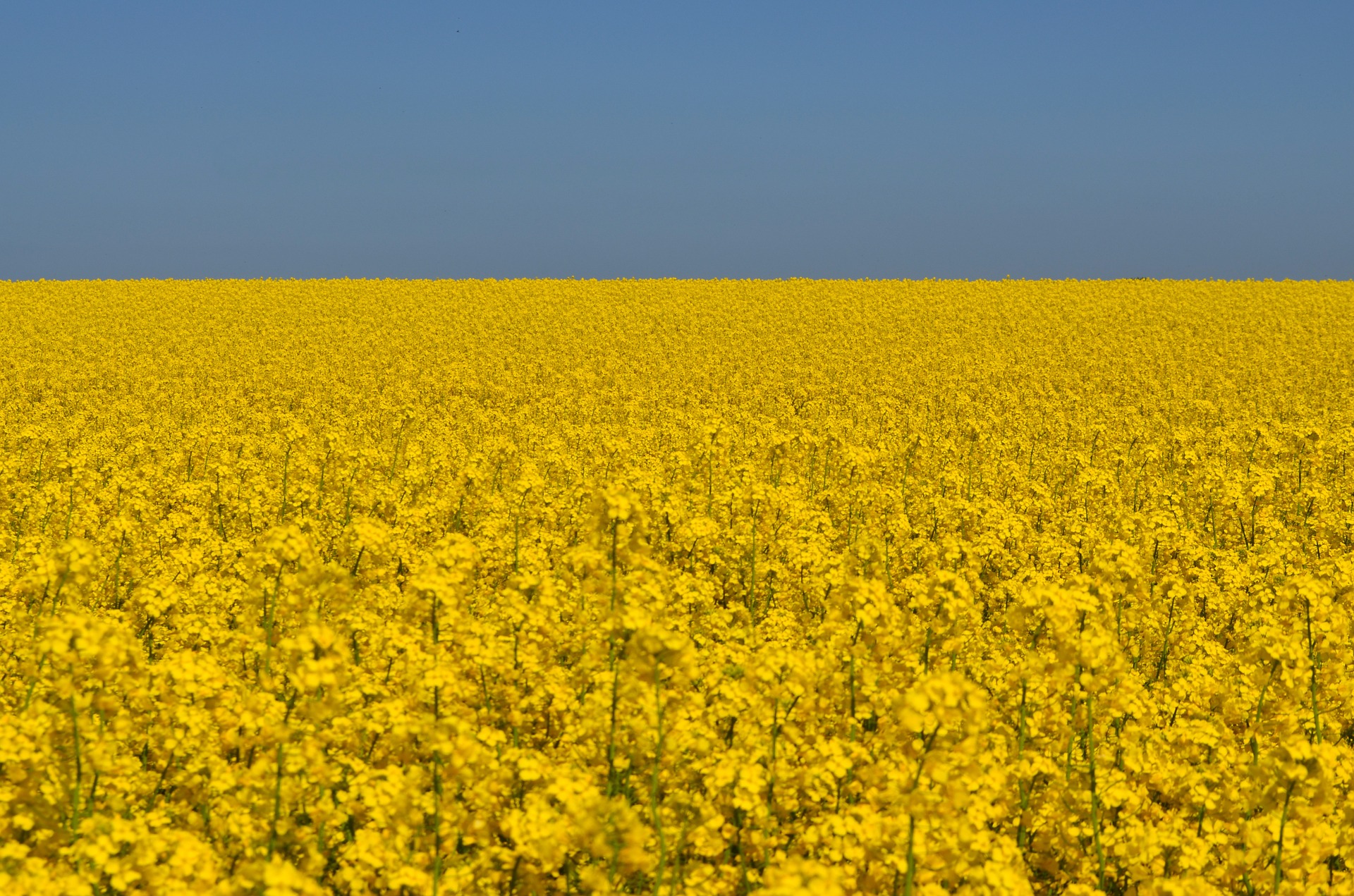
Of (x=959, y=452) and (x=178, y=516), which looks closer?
(x=178, y=516)

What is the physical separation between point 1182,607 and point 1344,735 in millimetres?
2293

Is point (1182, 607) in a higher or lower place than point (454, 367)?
lower

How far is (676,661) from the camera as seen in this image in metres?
5.02

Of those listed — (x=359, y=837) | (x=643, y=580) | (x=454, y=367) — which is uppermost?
(x=454, y=367)

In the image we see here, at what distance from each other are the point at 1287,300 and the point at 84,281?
63.6 meters

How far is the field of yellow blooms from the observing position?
15.6ft

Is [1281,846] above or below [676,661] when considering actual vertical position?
below

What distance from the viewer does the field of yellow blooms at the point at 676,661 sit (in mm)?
4754

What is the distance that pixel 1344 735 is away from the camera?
23.0ft

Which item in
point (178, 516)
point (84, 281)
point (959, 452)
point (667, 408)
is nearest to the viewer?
point (178, 516)

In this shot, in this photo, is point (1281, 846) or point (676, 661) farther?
point (676, 661)

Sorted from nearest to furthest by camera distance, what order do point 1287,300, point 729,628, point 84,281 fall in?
point 729,628, point 1287,300, point 84,281

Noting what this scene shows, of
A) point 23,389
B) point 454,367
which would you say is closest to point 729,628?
point 454,367

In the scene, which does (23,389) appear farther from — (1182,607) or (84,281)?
(84,281)
